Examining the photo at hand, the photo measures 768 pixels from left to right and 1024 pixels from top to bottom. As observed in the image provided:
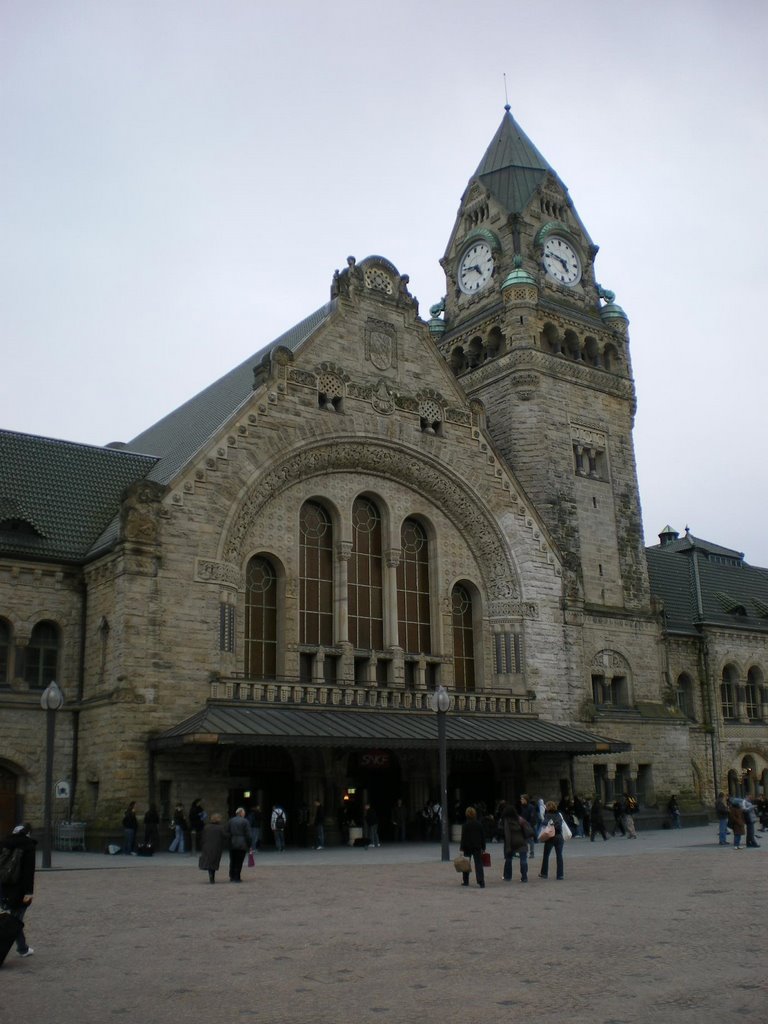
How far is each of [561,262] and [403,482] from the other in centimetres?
1772

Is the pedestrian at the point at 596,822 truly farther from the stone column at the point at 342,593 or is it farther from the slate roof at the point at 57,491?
the slate roof at the point at 57,491

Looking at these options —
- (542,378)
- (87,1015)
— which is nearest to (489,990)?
(87,1015)

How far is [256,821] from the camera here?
30.4 meters

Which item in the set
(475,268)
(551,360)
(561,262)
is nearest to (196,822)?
(551,360)

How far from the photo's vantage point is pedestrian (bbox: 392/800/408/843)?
3338 centimetres

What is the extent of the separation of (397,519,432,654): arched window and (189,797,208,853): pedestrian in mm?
10715

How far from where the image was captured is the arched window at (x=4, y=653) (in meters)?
30.5

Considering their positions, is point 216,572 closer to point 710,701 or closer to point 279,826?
point 279,826

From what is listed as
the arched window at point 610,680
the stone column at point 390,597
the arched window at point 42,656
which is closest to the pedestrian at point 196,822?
the arched window at point 42,656

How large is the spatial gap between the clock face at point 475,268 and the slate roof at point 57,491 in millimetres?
19727

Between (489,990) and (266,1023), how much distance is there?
2.35 metres

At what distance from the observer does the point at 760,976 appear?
10336mm

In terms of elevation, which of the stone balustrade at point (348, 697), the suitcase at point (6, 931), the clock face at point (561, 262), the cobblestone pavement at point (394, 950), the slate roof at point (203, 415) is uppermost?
the clock face at point (561, 262)

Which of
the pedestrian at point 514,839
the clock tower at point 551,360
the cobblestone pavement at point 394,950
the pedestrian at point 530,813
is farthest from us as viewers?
the clock tower at point 551,360
